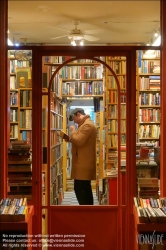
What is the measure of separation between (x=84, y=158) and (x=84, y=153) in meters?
0.06

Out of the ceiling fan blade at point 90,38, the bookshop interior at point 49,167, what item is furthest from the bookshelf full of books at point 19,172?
the ceiling fan blade at point 90,38

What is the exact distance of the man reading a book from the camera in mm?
4196

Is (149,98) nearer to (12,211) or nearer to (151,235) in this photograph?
(151,235)

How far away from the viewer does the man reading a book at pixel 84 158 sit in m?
4.20

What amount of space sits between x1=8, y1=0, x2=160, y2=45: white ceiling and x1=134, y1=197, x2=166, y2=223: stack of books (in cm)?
213

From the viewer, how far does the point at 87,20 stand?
184 inches

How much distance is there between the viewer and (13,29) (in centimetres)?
510

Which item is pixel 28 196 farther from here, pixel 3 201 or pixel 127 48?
pixel 127 48

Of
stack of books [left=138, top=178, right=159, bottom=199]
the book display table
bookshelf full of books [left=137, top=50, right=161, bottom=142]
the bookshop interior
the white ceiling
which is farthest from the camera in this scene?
bookshelf full of books [left=137, top=50, right=161, bottom=142]

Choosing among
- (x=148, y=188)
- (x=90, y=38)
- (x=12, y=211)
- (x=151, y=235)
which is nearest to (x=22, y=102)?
(x=90, y=38)

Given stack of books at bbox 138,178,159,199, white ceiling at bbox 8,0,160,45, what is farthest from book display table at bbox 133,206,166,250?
white ceiling at bbox 8,0,160,45

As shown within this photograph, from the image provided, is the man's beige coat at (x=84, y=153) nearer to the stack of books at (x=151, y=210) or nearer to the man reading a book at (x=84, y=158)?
the man reading a book at (x=84, y=158)

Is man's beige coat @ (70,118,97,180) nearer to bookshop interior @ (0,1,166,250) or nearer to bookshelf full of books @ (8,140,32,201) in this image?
bookshop interior @ (0,1,166,250)

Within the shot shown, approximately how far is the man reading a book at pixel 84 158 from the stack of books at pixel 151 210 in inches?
56.2
